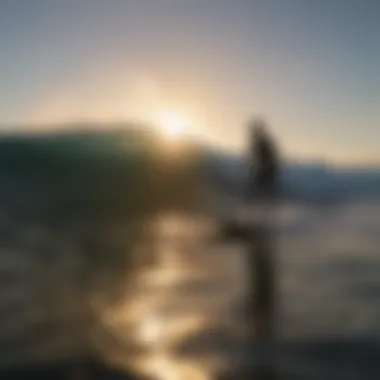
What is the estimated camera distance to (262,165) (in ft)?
5.31

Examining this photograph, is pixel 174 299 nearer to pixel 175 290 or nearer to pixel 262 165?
pixel 175 290

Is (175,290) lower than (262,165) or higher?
lower

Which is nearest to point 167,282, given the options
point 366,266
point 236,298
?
point 236,298

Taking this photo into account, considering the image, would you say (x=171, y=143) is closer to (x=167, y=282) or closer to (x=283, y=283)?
(x=167, y=282)

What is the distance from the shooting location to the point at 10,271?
5.42 ft

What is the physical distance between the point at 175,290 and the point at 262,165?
0.41 metres

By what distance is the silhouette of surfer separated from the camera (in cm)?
160

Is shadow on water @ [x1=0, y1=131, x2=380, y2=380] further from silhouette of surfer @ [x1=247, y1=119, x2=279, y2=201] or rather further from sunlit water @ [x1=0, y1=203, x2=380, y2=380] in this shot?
silhouette of surfer @ [x1=247, y1=119, x2=279, y2=201]

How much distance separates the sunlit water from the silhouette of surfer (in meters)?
0.08

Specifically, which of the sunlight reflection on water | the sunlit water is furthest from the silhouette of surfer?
the sunlight reflection on water

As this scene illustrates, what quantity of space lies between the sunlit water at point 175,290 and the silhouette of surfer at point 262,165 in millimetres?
83

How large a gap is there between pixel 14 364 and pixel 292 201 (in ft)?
2.80

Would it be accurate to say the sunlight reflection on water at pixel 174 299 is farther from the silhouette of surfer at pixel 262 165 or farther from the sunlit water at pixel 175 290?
the silhouette of surfer at pixel 262 165

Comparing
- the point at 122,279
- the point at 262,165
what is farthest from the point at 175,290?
the point at 262,165
